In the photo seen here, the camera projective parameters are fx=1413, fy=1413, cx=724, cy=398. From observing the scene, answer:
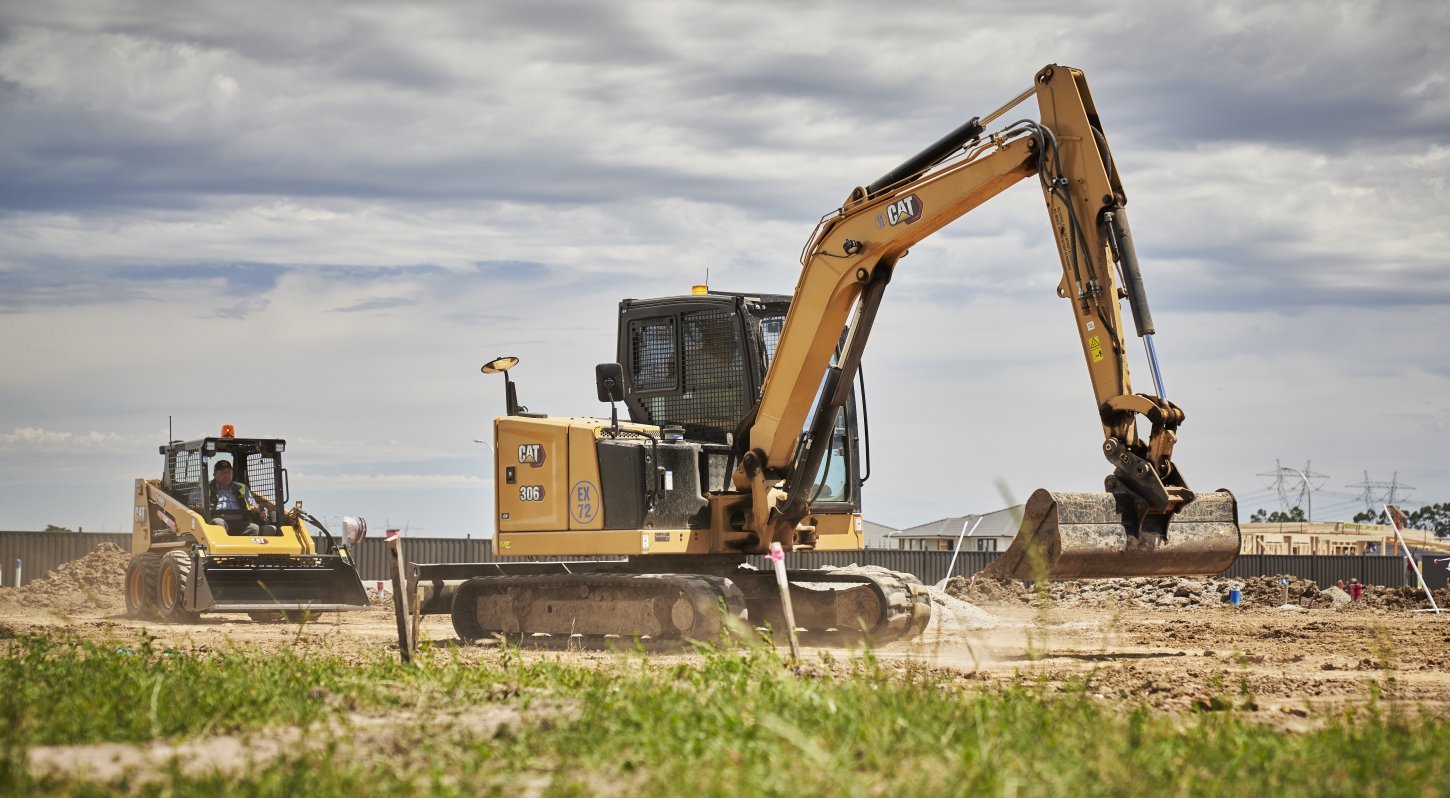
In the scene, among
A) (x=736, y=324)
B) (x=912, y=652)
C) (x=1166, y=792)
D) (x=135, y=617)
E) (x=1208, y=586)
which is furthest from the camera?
(x=1208, y=586)

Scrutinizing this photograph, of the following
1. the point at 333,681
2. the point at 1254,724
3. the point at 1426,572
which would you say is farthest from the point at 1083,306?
the point at 1426,572

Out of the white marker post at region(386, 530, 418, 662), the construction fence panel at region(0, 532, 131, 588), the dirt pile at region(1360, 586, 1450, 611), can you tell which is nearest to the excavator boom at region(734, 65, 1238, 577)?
the white marker post at region(386, 530, 418, 662)

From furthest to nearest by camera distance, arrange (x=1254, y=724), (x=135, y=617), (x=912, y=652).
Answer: (x=135, y=617), (x=912, y=652), (x=1254, y=724)

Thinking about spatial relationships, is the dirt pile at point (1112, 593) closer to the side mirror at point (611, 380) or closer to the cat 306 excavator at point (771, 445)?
the cat 306 excavator at point (771, 445)

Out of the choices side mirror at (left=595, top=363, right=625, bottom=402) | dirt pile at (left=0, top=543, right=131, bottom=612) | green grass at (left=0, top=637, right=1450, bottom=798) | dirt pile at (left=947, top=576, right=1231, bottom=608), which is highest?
side mirror at (left=595, top=363, right=625, bottom=402)

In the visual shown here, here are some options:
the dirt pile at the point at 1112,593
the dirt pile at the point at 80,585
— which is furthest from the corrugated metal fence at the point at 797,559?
the dirt pile at the point at 1112,593

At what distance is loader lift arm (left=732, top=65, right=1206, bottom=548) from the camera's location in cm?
1120

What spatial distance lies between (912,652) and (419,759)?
7.91 meters

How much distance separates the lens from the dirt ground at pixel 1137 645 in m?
9.38

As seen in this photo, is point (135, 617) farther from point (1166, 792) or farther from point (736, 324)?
point (1166, 792)

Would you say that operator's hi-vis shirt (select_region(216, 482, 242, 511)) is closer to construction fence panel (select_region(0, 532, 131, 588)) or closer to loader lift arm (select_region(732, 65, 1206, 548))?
construction fence panel (select_region(0, 532, 131, 588))

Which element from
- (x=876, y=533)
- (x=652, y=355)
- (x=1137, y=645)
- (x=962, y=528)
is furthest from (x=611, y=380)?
(x=876, y=533)

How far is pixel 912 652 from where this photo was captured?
43.9ft

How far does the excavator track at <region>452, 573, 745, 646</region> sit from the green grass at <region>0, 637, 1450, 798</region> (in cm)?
482
